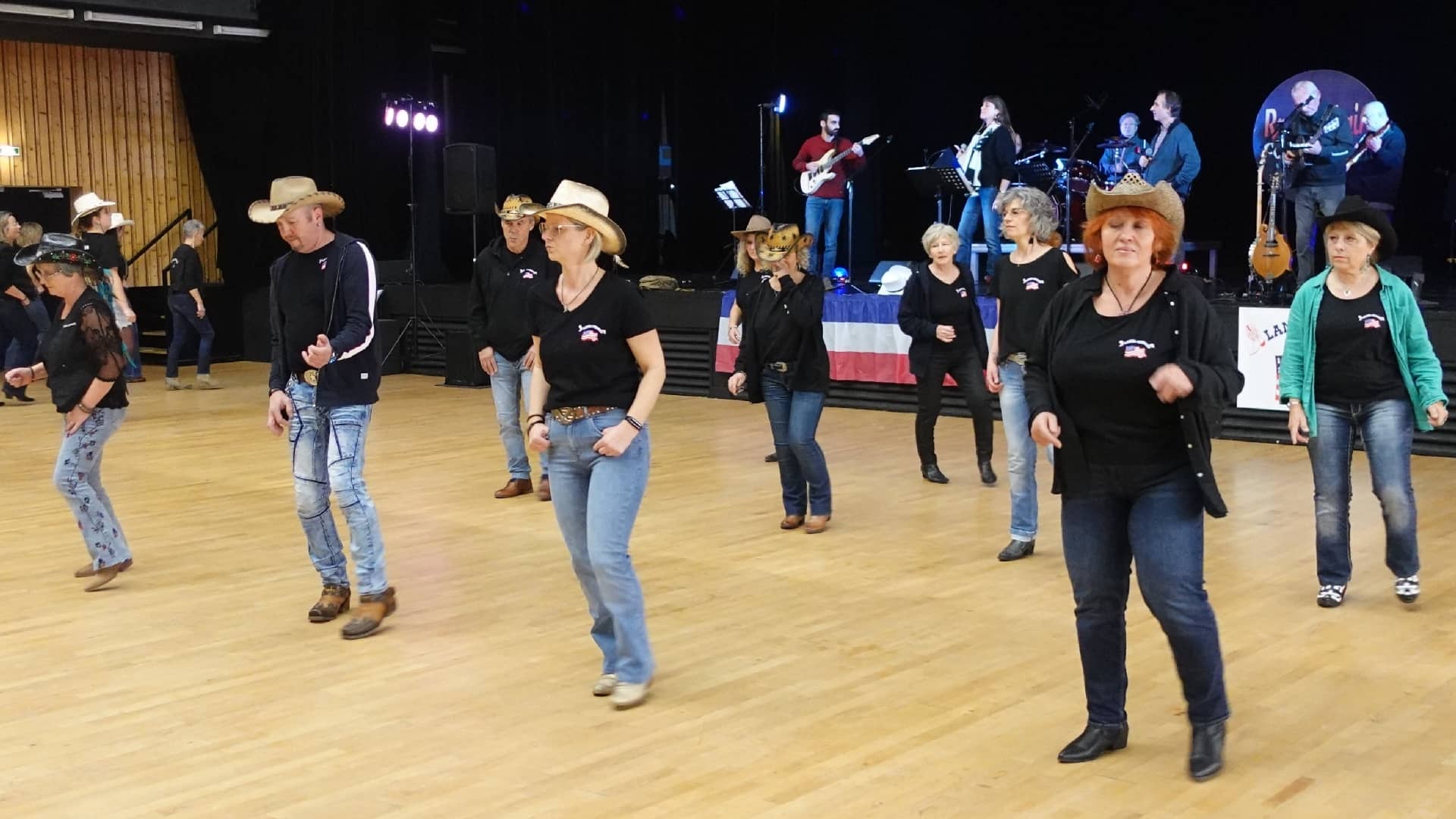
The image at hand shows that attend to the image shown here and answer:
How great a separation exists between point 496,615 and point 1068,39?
12.6 m

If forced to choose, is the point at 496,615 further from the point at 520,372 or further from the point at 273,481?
the point at 273,481

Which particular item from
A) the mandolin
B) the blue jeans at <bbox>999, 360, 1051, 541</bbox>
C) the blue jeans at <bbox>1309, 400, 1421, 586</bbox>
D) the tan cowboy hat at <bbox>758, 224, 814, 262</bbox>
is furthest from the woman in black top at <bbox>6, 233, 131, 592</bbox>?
the mandolin

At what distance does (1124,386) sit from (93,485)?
4.11 m

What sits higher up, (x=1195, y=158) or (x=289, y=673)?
(x=1195, y=158)

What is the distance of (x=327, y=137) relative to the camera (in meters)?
15.5

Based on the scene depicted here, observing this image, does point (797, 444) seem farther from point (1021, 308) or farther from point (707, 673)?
point (707, 673)

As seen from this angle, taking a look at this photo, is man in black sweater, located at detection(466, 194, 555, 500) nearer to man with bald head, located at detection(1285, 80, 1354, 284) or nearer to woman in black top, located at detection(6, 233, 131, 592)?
woman in black top, located at detection(6, 233, 131, 592)

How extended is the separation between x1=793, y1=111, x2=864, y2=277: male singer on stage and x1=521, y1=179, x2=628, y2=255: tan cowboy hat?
8864 mm

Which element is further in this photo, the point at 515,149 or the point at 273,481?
the point at 515,149

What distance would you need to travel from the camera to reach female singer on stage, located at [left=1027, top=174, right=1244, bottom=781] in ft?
11.3

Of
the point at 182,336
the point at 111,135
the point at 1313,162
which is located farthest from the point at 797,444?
the point at 111,135

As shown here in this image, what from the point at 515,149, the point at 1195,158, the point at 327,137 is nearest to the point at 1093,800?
the point at 1195,158

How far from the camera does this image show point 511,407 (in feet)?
26.1

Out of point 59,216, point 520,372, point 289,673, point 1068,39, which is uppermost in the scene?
point 1068,39
